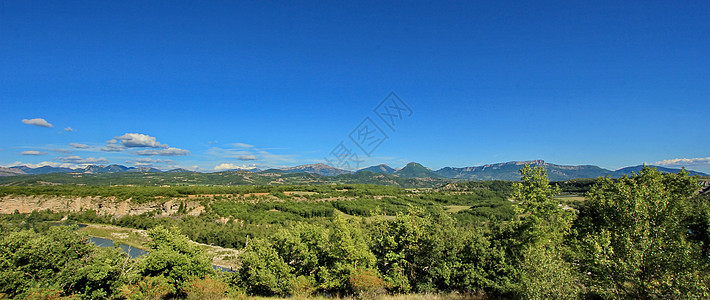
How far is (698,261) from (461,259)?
17.4 metres

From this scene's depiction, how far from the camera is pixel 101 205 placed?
3430 inches

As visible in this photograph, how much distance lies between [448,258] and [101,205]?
105 m

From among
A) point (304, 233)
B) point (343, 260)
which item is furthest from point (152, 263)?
point (343, 260)

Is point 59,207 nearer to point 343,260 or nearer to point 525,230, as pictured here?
point 343,260

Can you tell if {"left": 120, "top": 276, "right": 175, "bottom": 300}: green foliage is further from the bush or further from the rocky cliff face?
the rocky cliff face

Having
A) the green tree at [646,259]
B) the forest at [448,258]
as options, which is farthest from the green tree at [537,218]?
the green tree at [646,259]

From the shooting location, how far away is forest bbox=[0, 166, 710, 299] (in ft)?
36.0

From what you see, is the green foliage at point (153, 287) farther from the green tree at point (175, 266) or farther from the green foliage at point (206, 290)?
the green foliage at point (206, 290)

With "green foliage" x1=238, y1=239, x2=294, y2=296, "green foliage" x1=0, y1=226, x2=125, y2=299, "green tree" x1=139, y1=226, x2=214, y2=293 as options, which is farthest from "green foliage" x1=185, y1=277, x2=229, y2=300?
"green foliage" x1=0, y1=226, x2=125, y2=299

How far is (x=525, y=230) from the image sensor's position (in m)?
19.9

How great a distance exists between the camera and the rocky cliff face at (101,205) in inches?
3312

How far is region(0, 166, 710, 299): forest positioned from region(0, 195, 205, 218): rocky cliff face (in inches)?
2740

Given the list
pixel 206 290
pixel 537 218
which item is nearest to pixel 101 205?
pixel 206 290

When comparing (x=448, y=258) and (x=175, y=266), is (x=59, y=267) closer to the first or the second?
(x=175, y=266)
